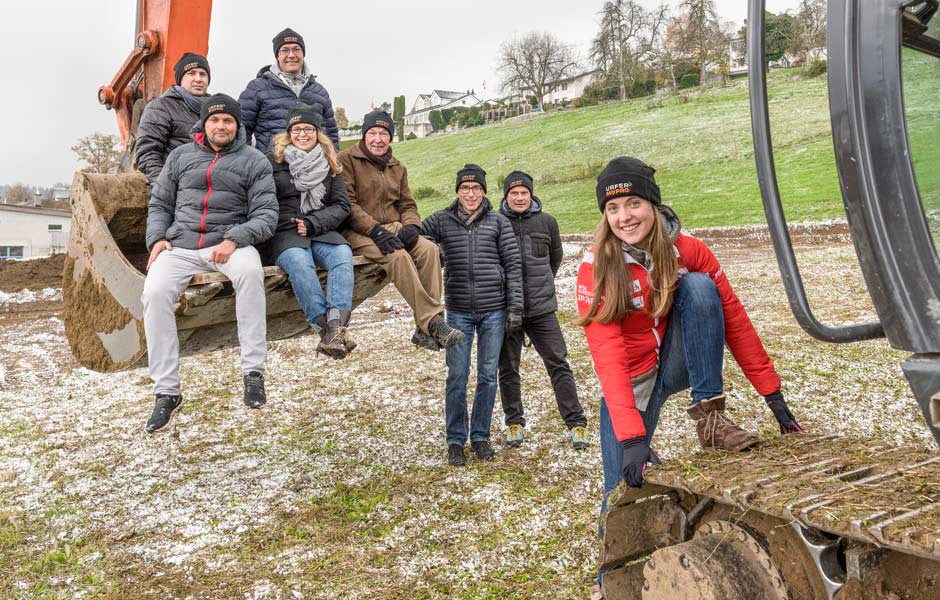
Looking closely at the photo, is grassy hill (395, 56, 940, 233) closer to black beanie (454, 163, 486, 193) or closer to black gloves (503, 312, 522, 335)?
black beanie (454, 163, 486, 193)

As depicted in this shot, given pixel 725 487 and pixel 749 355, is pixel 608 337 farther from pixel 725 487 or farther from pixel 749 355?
pixel 725 487

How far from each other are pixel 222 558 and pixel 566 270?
10.5 meters

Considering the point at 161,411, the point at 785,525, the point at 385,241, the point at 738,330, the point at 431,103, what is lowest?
the point at 161,411

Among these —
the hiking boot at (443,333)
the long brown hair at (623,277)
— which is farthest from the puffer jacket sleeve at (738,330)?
the hiking boot at (443,333)

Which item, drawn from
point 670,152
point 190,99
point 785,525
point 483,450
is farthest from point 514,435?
point 670,152

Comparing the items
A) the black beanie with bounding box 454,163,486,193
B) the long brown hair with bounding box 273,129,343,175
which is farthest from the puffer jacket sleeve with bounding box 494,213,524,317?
the long brown hair with bounding box 273,129,343,175

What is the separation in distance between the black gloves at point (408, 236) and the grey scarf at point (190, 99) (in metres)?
1.50

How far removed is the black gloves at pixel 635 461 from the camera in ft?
8.79

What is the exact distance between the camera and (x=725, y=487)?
2305 millimetres

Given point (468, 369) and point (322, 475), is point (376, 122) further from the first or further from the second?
→ point (322, 475)

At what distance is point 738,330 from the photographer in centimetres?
298

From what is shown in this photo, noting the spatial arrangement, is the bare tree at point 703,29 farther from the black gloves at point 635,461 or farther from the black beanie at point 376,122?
the black beanie at point 376,122

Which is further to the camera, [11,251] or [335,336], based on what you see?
[11,251]

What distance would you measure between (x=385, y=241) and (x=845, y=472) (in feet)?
10.7
